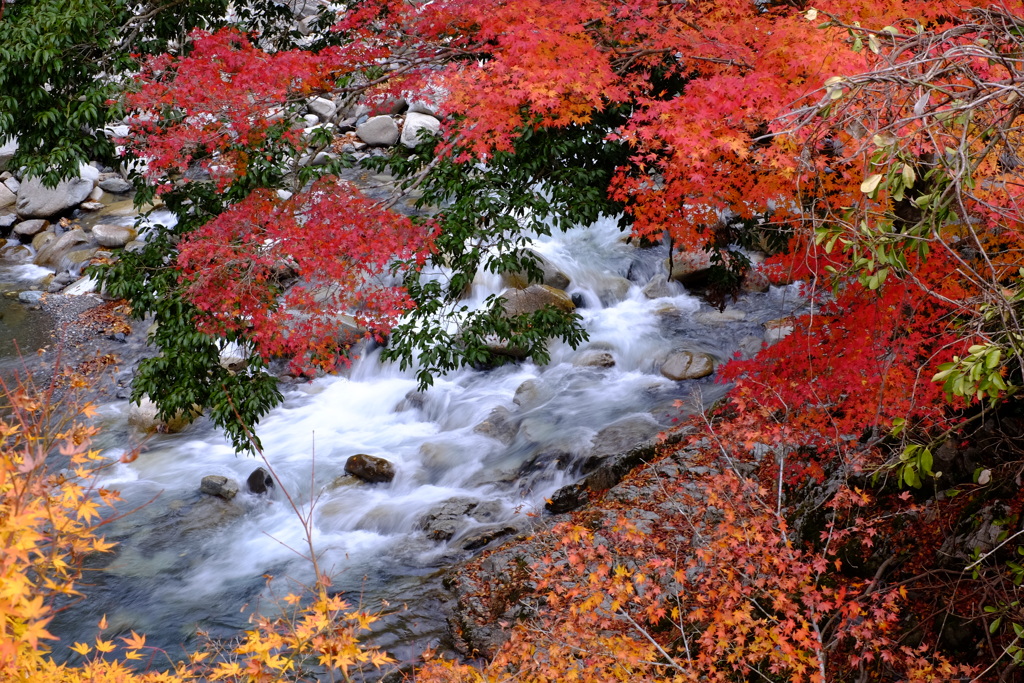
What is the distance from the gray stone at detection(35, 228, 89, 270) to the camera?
612 inches

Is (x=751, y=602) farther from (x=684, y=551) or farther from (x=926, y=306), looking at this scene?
(x=926, y=306)

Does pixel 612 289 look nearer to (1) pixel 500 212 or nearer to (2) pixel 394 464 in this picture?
(2) pixel 394 464

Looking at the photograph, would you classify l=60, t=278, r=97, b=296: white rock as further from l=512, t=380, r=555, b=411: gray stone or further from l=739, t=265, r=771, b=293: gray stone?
l=739, t=265, r=771, b=293: gray stone

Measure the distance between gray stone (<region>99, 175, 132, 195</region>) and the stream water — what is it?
8754 millimetres

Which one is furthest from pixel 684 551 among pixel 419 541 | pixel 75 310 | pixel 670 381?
pixel 75 310

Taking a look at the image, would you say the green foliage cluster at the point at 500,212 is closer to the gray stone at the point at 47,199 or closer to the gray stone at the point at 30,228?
the gray stone at the point at 47,199

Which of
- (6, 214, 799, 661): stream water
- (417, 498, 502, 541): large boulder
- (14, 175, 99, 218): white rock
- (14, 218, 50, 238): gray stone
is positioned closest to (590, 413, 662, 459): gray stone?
(6, 214, 799, 661): stream water

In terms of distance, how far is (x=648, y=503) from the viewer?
6961 millimetres

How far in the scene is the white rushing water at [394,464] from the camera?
7.74m

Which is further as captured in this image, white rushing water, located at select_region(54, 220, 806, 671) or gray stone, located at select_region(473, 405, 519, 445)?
gray stone, located at select_region(473, 405, 519, 445)

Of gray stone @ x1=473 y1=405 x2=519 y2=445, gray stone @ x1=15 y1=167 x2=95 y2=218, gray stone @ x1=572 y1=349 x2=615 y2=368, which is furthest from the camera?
gray stone @ x1=15 y1=167 x2=95 y2=218

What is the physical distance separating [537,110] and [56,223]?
14.9 metres

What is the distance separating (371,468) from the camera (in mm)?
9477

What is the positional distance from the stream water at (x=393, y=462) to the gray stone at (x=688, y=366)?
0.53 feet
